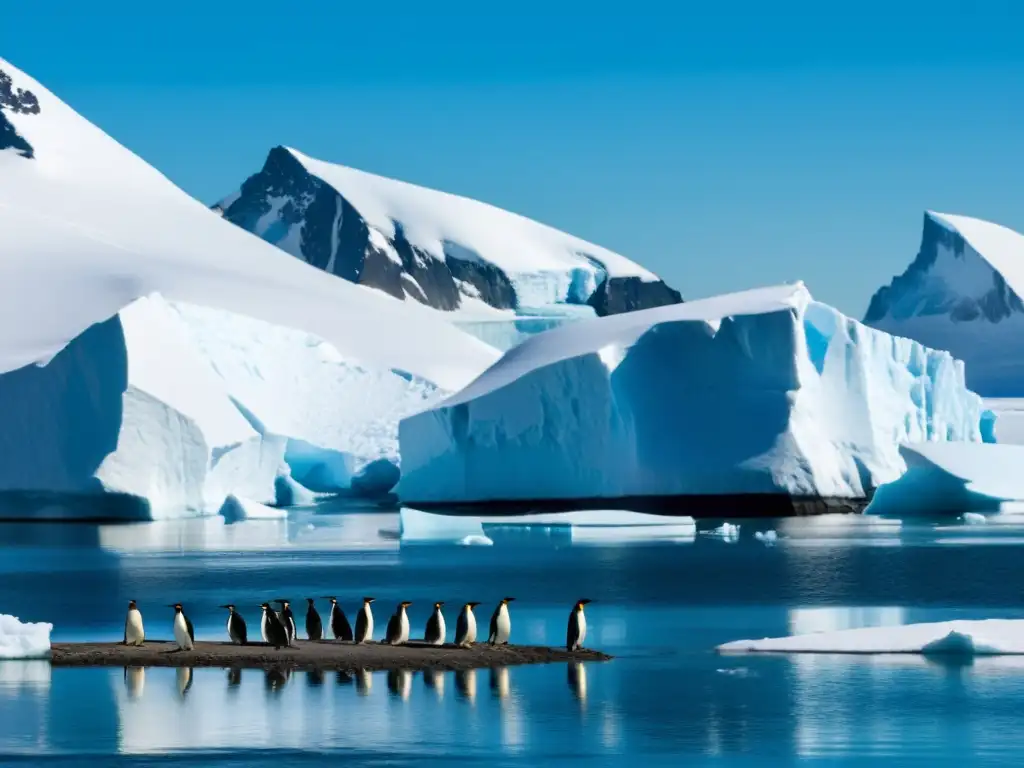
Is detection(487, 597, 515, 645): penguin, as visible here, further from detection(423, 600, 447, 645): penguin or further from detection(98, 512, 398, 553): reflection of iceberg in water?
detection(98, 512, 398, 553): reflection of iceberg in water

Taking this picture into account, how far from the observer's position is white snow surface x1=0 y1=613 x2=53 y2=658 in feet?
46.1

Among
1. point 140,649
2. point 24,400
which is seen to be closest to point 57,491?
point 24,400

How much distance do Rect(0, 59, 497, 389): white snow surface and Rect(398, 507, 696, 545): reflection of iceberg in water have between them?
11880 mm

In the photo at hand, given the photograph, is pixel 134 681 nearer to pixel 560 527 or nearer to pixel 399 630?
pixel 399 630

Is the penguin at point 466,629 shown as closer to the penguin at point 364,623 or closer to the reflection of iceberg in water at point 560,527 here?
the penguin at point 364,623

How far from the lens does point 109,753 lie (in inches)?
400

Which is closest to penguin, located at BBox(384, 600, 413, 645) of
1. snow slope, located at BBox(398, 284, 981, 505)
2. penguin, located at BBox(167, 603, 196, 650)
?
penguin, located at BBox(167, 603, 196, 650)

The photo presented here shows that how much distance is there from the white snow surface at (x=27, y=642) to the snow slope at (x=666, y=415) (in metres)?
23.0

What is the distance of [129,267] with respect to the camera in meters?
54.5

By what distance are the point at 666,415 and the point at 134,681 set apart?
24.6 metres

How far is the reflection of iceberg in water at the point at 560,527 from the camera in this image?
3281 centimetres

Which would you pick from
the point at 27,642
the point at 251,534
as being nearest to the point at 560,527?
the point at 251,534

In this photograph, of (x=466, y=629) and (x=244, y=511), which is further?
(x=244, y=511)

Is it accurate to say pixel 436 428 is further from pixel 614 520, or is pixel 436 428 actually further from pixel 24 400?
pixel 24 400
